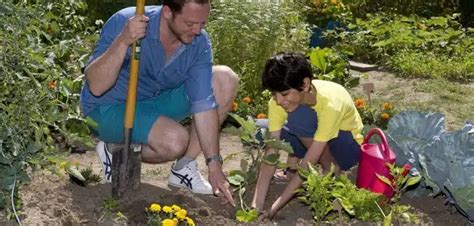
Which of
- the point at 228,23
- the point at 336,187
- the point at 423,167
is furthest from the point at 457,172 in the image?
the point at 228,23

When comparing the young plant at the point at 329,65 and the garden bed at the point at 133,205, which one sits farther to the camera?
the young plant at the point at 329,65

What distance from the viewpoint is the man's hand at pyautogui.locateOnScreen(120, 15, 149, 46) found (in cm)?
375

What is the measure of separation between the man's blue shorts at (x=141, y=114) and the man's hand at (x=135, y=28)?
1.78 ft

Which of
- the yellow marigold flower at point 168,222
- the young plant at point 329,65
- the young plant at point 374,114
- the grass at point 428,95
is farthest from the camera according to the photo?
the grass at point 428,95

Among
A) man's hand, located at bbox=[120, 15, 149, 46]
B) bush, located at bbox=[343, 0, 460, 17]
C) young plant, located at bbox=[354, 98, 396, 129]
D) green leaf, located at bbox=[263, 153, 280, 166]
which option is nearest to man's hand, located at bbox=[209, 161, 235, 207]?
green leaf, located at bbox=[263, 153, 280, 166]

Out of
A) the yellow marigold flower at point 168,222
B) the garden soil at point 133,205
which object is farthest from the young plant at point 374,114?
the yellow marigold flower at point 168,222

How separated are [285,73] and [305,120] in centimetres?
45

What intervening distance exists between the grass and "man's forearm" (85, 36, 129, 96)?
2.48m

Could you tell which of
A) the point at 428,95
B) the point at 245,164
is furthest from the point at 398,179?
the point at 428,95

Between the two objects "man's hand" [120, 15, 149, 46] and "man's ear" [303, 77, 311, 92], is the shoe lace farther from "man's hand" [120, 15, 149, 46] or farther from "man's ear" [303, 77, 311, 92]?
"man's hand" [120, 15, 149, 46]

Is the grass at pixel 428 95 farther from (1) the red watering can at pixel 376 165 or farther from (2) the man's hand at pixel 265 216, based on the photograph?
(2) the man's hand at pixel 265 216

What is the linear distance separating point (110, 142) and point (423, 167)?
1.41 metres

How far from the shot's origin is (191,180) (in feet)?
14.3

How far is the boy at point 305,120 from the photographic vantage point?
3.99 meters
